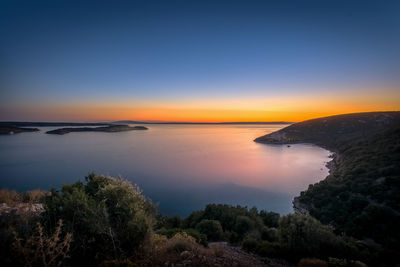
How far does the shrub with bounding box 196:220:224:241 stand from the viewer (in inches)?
445

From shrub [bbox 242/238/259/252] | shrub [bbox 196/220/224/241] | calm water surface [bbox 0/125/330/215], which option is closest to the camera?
shrub [bbox 242/238/259/252]

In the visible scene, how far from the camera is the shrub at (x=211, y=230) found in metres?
11.3

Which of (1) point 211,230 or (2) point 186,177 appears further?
(2) point 186,177

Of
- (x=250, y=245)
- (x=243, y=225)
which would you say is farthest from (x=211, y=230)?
(x=250, y=245)

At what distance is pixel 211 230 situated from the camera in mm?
11562

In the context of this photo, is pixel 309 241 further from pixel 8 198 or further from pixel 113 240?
pixel 8 198

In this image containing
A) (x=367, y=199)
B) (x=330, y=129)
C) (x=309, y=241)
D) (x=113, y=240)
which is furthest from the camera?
(x=330, y=129)

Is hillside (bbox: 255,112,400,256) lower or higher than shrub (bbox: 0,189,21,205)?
lower

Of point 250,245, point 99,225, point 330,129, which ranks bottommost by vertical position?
point 250,245

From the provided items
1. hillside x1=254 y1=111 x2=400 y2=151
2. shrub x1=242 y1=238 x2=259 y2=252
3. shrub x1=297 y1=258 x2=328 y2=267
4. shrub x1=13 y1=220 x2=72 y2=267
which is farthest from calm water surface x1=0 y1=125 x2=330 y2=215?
hillside x1=254 y1=111 x2=400 y2=151

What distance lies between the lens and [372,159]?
28.1 meters

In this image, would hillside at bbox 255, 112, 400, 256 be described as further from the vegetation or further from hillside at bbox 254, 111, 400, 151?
hillside at bbox 254, 111, 400, 151

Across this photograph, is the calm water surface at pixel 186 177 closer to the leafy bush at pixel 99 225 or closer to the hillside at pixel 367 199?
the hillside at pixel 367 199

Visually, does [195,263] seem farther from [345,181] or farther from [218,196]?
[345,181]
